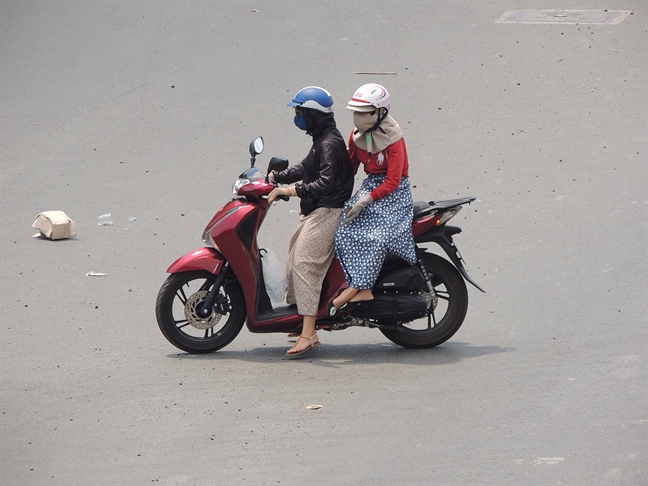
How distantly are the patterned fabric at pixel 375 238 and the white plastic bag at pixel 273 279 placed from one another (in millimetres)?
505

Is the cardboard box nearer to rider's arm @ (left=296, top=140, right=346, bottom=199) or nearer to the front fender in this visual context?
the front fender

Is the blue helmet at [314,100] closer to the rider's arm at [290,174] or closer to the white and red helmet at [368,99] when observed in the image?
the white and red helmet at [368,99]

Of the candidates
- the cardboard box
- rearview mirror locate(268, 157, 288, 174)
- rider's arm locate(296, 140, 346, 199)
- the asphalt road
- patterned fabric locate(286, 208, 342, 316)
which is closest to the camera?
the asphalt road

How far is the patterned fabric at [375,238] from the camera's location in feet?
21.8

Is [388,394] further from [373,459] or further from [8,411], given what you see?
[8,411]

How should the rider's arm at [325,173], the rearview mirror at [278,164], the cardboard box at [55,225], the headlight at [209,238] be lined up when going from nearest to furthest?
1. the rearview mirror at [278,164]
2. the rider's arm at [325,173]
3. the headlight at [209,238]
4. the cardboard box at [55,225]

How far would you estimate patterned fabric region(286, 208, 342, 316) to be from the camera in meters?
6.77

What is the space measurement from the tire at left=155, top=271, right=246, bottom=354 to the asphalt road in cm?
14

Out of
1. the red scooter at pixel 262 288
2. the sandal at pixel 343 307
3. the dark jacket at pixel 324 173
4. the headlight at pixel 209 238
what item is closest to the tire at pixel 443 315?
the red scooter at pixel 262 288

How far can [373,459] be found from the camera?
5113mm

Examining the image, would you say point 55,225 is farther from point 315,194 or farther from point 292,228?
point 315,194

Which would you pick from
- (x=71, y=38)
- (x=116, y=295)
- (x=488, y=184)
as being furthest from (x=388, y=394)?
(x=71, y=38)

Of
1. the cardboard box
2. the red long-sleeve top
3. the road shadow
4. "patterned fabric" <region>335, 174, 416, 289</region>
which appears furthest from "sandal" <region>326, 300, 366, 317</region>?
the cardboard box

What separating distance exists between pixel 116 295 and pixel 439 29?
7.21 meters
